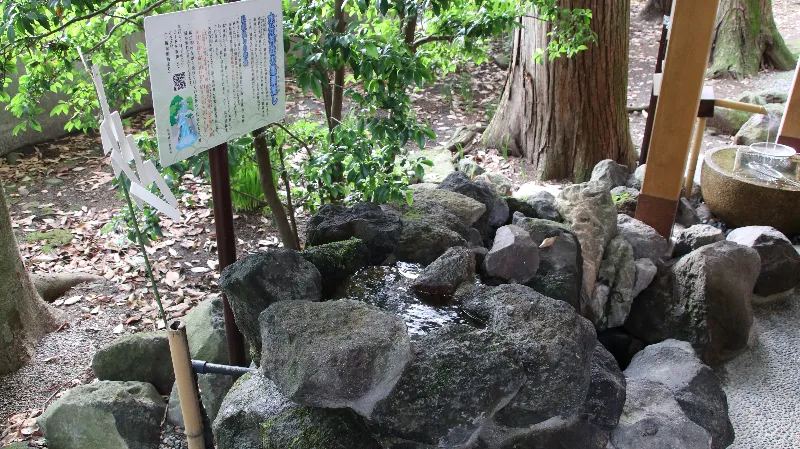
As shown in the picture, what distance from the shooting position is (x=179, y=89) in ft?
6.59

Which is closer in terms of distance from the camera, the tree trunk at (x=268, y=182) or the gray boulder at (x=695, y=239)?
the tree trunk at (x=268, y=182)

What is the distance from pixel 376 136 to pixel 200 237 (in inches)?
106

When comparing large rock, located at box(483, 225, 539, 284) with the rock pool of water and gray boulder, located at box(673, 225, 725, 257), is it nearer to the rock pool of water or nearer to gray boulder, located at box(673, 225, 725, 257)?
the rock pool of water

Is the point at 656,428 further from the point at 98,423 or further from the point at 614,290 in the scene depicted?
the point at 98,423

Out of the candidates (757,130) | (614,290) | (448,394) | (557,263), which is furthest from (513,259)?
(757,130)

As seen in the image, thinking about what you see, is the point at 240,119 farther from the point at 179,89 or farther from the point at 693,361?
the point at 693,361

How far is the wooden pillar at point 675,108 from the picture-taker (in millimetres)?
3225

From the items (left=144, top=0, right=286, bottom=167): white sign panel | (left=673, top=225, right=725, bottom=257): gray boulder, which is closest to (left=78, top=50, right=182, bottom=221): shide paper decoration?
(left=144, top=0, right=286, bottom=167): white sign panel

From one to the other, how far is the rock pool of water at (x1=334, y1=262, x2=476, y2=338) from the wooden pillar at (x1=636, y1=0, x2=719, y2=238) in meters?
1.67

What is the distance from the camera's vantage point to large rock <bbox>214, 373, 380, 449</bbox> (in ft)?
6.47

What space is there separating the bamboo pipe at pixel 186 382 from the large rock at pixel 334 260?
2.03 ft

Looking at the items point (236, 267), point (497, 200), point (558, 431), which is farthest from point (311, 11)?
point (558, 431)

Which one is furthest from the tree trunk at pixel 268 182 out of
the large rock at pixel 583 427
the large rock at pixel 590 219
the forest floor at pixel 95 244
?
the large rock at pixel 583 427

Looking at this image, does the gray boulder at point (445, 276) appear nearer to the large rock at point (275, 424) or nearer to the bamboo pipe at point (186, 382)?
the large rock at point (275, 424)
